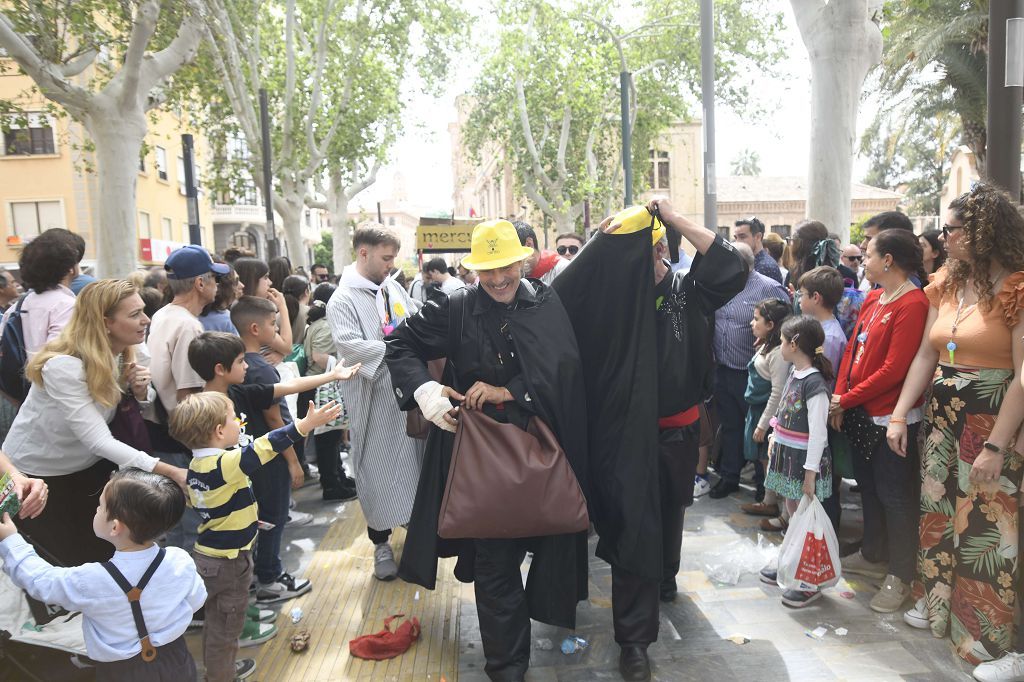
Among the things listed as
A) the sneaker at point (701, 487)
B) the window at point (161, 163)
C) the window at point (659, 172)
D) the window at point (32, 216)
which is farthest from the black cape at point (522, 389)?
the window at point (659, 172)

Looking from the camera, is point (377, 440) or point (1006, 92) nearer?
point (1006, 92)

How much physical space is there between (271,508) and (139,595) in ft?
5.44

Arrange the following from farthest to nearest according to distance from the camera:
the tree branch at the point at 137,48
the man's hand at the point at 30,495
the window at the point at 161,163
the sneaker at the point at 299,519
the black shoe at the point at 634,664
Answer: the window at the point at 161,163 < the tree branch at the point at 137,48 < the sneaker at the point at 299,519 < the black shoe at the point at 634,664 < the man's hand at the point at 30,495

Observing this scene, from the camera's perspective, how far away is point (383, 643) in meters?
3.60

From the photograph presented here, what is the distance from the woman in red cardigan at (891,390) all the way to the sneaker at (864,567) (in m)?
0.16

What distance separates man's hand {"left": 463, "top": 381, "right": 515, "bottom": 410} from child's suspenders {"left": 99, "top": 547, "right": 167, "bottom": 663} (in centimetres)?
135

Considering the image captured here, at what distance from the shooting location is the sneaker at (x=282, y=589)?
4168 millimetres

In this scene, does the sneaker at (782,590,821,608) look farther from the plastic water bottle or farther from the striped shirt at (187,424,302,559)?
the striped shirt at (187,424,302,559)

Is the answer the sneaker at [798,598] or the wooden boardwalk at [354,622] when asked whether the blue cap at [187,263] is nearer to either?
the wooden boardwalk at [354,622]

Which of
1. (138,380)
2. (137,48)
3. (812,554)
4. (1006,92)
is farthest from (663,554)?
(137,48)

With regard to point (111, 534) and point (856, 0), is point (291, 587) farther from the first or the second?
point (856, 0)

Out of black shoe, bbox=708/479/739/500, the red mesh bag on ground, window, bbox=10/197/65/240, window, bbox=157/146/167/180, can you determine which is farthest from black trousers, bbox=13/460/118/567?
window, bbox=157/146/167/180

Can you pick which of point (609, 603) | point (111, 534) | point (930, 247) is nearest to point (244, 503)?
point (111, 534)

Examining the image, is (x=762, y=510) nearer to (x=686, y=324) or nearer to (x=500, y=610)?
(x=686, y=324)
